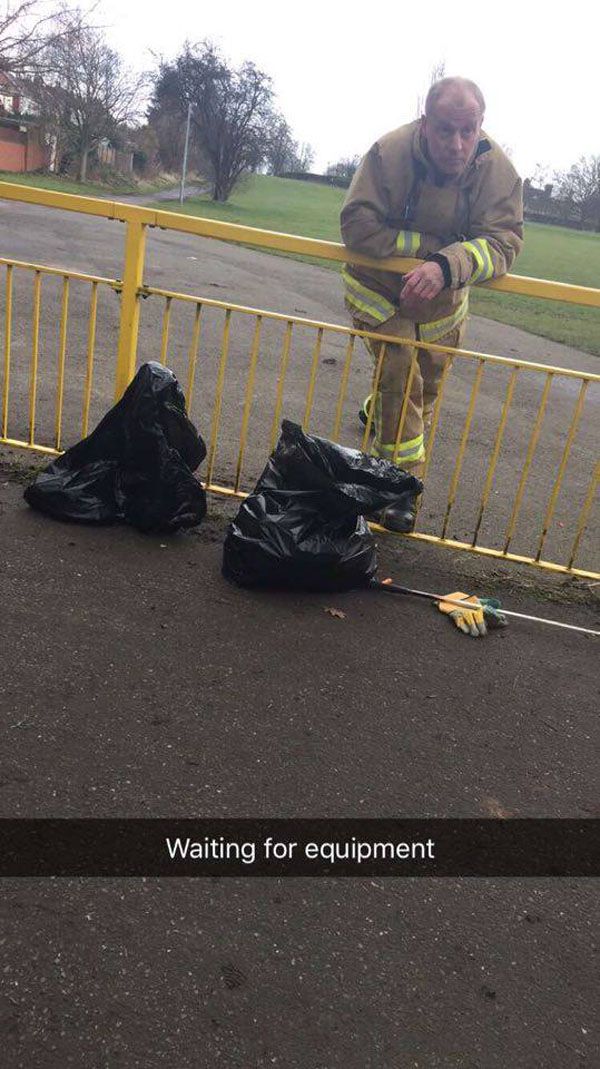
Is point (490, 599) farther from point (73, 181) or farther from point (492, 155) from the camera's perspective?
point (73, 181)

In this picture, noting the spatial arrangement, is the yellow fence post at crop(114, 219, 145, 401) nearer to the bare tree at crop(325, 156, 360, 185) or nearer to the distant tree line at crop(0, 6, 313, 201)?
the distant tree line at crop(0, 6, 313, 201)

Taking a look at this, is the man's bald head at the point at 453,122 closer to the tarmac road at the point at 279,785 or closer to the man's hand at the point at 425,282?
the man's hand at the point at 425,282

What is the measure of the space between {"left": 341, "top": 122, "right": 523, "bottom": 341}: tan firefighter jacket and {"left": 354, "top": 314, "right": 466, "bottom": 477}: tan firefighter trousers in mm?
134

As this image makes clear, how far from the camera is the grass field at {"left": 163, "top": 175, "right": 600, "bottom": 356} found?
51.8 ft

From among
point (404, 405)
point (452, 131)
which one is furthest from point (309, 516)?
point (452, 131)

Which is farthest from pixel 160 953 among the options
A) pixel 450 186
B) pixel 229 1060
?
pixel 450 186

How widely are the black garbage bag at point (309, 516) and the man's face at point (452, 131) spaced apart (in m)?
1.43

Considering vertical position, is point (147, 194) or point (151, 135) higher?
point (151, 135)

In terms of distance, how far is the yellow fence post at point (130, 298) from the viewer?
399 centimetres

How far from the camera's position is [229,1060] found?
1.62 m

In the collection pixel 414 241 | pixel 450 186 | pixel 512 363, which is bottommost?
pixel 512 363

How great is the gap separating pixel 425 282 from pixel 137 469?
1.51 metres

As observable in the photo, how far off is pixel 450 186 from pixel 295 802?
292 cm

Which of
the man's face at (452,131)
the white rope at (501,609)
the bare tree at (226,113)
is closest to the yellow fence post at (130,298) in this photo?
the man's face at (452,131)
